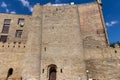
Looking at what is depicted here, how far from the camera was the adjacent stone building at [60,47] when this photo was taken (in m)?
22.8

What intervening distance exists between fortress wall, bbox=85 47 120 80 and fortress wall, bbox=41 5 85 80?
1.07 metres

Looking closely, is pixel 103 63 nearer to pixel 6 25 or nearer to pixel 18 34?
pixel 18 34

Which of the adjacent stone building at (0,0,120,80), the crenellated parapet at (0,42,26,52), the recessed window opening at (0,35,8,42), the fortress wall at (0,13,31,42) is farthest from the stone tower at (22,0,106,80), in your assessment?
the recessed window opening at (0,35,8,42)

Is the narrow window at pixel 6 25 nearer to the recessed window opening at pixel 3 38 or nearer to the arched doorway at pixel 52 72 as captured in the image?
the recessed window opening at pixel 3 38

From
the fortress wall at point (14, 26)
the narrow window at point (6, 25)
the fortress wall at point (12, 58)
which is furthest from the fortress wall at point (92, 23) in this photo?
the narrow window at point (6, 25)

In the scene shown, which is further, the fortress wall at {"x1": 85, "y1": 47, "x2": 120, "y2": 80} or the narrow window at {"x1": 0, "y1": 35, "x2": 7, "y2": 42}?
the narrow window at {"x1": 0, "y1": 35, "x2": 7, "y2": 42}

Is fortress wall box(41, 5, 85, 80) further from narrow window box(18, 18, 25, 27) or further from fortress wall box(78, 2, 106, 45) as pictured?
narrow window box(18, 18, 25, 27)

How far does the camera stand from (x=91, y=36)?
87.5ft

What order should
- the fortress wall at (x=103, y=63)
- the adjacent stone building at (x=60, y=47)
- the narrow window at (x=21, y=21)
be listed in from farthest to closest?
1. the narrow window at (x=21, y=21)
2. the adjacent stone building at (x=60, y=47)
3. the fortress wall at (x=103, y=63)

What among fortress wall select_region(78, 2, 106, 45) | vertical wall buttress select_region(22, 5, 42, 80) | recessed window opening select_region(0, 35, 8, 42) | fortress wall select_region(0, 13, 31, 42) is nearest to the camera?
vertical wall buttress select_region(22, 5, 42, 80)

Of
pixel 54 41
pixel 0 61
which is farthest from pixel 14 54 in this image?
pixel 54 41

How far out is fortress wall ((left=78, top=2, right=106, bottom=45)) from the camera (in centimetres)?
2648

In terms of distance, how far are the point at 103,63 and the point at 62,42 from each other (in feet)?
18.6

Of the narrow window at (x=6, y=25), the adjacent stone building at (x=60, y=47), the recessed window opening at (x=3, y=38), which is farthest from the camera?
the narrow window at (x=6, y=25)
